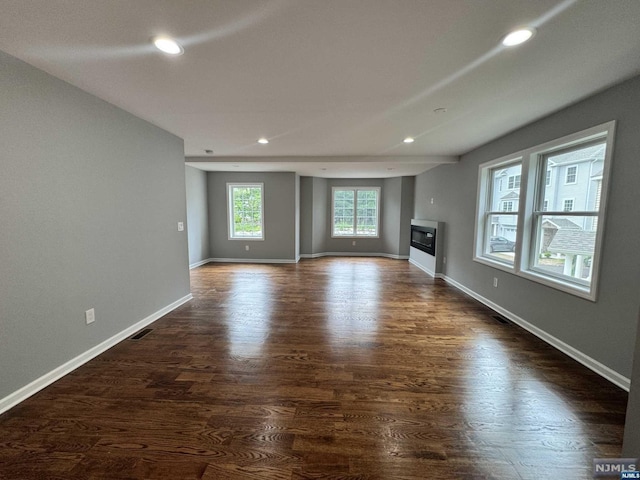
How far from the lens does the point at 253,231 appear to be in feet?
23.6

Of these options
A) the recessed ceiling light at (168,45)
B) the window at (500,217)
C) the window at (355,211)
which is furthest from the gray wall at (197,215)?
the window at (500,217)

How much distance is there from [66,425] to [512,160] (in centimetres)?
499

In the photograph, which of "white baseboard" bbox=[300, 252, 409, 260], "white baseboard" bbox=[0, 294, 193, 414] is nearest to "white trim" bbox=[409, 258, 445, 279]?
"white baseboard" bbox=[300, 252, 409, 260]

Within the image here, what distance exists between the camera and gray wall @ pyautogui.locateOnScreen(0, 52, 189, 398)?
1817 mm

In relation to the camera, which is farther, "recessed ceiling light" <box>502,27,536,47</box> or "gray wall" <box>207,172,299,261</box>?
"gray wall" <box>207,172,299,261</box>

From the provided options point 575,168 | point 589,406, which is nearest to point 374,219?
point 575,168

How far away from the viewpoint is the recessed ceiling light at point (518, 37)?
1.53 metres

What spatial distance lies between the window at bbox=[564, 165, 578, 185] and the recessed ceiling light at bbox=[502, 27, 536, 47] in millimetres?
1788

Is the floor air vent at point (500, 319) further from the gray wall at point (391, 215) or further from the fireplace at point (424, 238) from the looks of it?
the gray wall at point (391, 215)

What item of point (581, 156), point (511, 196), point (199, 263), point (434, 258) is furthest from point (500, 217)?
point (199, 263)

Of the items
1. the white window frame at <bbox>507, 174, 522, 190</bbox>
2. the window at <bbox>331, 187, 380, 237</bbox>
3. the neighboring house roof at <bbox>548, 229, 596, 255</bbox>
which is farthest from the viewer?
the window at <bbox>331, 187, 380, 237</bbox>

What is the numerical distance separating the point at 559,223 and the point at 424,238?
3459 millimetres

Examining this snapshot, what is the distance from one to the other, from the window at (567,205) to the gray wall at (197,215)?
6.35m
